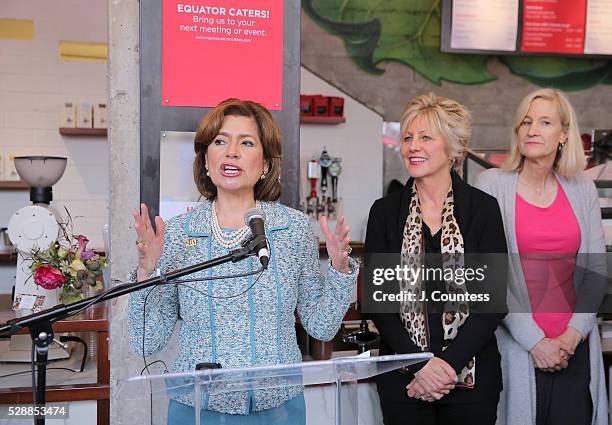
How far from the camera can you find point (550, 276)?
2.61 metres

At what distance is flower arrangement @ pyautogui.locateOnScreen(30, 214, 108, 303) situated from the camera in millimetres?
2895

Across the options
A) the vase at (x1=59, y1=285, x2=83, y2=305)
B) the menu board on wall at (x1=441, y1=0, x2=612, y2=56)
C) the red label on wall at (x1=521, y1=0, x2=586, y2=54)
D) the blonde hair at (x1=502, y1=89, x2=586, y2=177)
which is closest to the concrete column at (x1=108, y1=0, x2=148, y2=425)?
the vase at (x1=59, y1=285, x2=83, y2=305)

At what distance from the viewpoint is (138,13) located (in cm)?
234

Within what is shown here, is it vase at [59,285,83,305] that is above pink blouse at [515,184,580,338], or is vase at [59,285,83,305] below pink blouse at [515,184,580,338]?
below

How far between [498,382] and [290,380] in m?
1.17

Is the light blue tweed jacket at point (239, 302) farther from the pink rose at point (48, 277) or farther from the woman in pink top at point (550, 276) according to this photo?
the pink rose at point (48, 277)

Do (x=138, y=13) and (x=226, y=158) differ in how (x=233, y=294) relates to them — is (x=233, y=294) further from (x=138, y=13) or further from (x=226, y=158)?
(x=138, y=13)

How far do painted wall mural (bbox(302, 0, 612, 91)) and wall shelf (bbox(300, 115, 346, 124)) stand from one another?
839mm

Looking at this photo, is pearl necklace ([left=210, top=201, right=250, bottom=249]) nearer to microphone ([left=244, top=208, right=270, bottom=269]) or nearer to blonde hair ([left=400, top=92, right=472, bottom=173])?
microphone ([left=244, top=208, right=270, bottom=269])

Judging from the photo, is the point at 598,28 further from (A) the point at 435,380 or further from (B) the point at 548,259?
(A) the point at 435,380

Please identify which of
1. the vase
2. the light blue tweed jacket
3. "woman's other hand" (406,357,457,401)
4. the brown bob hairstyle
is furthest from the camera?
the vase

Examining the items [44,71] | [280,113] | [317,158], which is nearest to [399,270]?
[280,113]

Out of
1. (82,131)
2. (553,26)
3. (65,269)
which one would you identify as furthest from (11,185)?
(553,26)

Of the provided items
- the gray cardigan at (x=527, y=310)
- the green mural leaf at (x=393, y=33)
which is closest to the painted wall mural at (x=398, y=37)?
the green mural leaf at (x=393, y=33)
